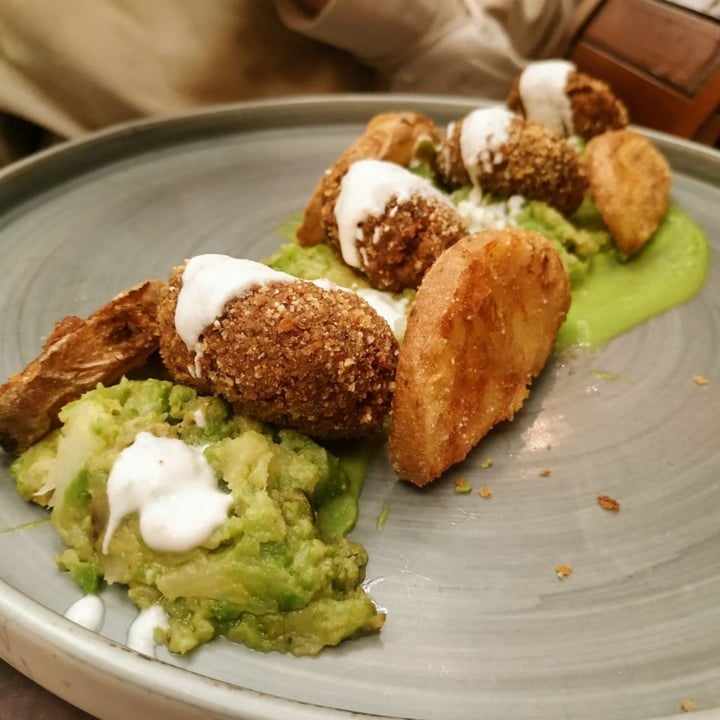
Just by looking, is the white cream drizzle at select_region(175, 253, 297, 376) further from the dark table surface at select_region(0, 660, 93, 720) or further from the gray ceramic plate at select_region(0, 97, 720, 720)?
the dark table surface at select_region(0, 660, 93, 720)

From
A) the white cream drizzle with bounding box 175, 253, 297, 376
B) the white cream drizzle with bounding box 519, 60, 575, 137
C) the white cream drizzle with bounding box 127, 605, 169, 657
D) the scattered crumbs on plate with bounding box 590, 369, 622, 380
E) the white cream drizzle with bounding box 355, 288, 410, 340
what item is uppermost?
the white cream drizzle with bounding box 519, 60, 575, 137

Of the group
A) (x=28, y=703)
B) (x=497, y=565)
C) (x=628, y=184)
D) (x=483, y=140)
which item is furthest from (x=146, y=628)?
(x=628, y=184)

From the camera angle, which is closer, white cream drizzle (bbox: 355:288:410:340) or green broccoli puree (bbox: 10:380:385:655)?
green broccoli puree (bbox: 10:380:385:655)

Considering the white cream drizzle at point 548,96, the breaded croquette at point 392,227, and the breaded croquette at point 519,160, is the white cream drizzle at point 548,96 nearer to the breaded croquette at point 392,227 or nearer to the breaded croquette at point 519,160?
the breaded croquette at point 519,160

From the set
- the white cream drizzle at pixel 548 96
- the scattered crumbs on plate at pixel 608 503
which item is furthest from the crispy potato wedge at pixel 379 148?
the scattered crumbs on plate at pixel 608 503

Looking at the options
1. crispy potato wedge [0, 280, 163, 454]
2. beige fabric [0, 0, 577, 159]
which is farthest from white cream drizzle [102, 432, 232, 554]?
beige fabric [0, 0, 577, 159]
